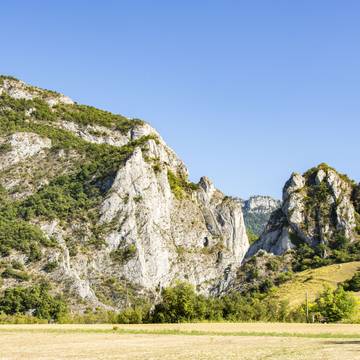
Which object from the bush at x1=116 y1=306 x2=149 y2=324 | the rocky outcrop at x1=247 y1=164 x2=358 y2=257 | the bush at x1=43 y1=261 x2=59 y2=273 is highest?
the rocky outcrop at x1=247 y1=164 x2=358 y2=257

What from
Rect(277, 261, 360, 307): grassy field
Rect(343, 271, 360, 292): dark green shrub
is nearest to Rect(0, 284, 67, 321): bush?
Rect(277, 261, 360, 307): grassy field

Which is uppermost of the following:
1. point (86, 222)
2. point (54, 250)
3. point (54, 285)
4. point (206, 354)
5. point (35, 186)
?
point (35, 186)

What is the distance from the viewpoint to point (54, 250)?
152375mm

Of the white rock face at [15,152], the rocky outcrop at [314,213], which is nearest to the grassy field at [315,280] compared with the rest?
the rocky outcrop at [314,213]

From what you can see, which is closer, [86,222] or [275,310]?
[275,310]

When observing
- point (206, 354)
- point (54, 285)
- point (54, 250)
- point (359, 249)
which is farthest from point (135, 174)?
point (206, 354)

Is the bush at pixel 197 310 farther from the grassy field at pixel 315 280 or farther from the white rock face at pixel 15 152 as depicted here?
the white rock face at pixel 15 152

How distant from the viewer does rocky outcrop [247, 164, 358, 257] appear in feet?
603

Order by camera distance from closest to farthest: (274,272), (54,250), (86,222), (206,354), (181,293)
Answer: (206,354)
(181,293)
(54,250)
(274,272)
(86,222)

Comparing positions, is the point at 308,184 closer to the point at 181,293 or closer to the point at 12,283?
the point at 12,283

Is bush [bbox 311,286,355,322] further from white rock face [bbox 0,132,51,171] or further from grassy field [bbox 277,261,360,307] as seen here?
white rock face [bbox 0,132,51,171]

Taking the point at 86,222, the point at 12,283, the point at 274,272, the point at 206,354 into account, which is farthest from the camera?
the point at 86,222

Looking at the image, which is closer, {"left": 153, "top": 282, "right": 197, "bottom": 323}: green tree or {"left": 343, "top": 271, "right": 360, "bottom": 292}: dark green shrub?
{"left": 153, "top": 282, "right": 197, "bottom": 323}: green tree

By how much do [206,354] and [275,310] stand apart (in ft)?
210
